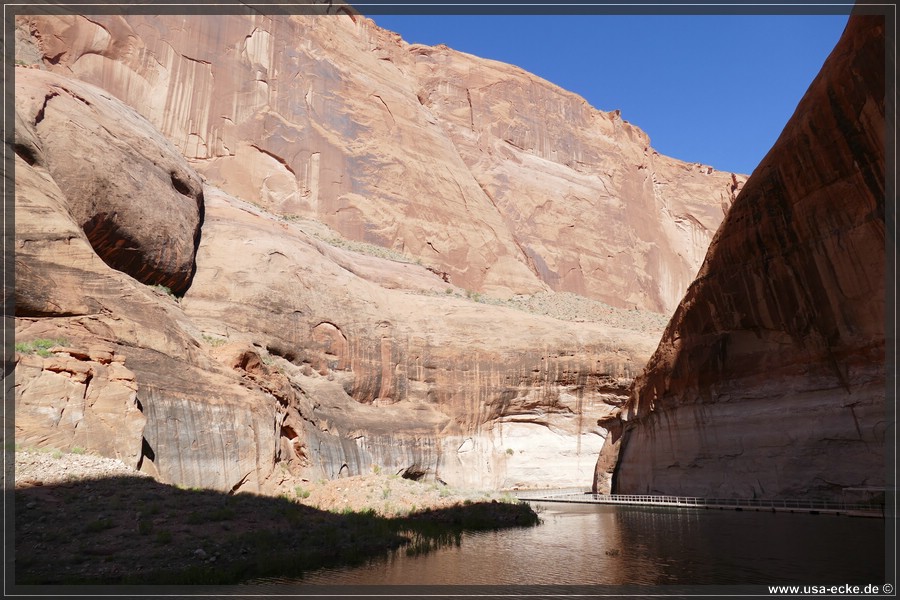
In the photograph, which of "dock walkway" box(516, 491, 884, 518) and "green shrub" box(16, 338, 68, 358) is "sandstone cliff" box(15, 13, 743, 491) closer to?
"green shrub" box(16, 338, 68, 358)

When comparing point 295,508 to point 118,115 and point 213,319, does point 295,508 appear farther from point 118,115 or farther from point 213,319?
point 118,115

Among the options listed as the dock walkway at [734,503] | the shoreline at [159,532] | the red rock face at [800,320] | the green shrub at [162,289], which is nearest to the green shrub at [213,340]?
the green shrub at [162,289]

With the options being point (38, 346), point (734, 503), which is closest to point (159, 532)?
point (38, 346)

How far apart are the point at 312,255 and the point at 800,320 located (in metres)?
23.9

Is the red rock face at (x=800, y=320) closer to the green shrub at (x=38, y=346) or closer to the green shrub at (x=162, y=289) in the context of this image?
the green shrub at (x=38, y=346)

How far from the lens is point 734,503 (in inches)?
955

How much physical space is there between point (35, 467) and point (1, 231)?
6.67 meters

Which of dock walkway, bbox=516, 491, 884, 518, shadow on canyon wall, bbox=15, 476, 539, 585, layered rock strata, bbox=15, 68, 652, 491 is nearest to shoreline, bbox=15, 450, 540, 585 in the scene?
shadow on canyon wall, bbox=15, 476, 539, 585

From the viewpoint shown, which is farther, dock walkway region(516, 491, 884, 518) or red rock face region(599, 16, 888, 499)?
dock walkway region(516, 491, 884, 518)

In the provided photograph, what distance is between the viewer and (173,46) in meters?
49.4

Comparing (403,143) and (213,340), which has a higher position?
(403,143)

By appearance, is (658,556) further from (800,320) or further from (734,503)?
(800,320)

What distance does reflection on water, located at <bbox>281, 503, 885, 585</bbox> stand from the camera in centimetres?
1170

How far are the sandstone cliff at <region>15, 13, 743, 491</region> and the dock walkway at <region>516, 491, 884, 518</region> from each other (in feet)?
22.9
